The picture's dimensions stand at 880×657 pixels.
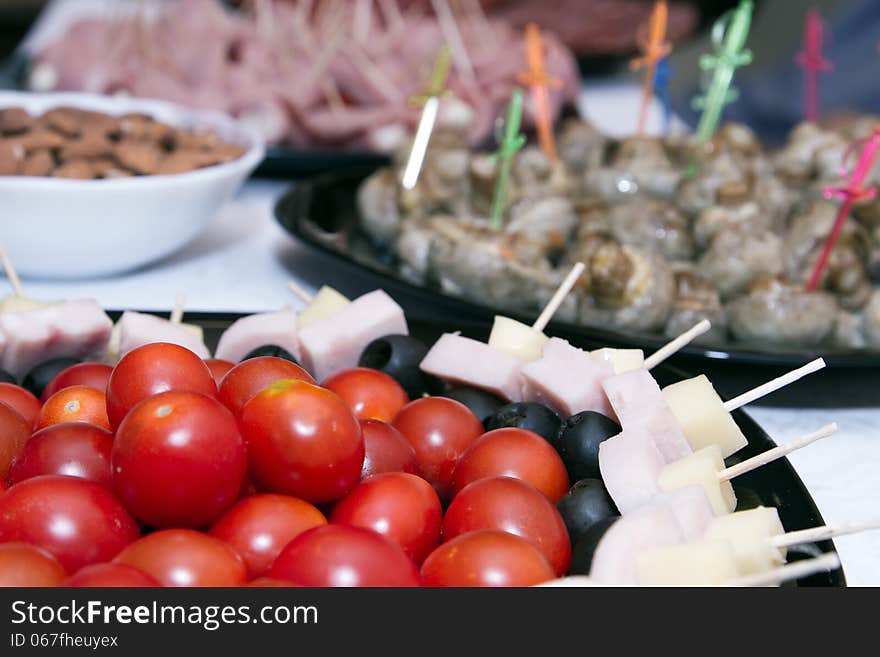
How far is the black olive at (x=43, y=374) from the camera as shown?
104 centimetres

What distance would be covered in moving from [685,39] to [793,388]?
267 centimetres

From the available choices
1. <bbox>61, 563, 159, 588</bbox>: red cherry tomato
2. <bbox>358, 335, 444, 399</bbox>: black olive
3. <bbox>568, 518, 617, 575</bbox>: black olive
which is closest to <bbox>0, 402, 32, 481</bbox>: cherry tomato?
<bbox>61, 563, 159, 588</bbox>: red cherry tomato

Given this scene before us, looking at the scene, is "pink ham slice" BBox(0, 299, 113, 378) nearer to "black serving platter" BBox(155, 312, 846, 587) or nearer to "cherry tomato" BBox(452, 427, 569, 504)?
"cherry tomato" BBox(452, 427, 569, 504)

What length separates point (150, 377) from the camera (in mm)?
804

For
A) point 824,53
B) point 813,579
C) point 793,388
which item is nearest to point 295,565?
point 813,579

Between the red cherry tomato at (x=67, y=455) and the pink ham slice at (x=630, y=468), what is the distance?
38 centimetres

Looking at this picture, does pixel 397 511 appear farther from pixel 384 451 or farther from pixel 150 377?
pixel 150 377

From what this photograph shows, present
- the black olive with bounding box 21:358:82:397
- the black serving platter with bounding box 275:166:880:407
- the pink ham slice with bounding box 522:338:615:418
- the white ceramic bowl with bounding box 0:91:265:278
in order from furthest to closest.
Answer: the white ceramic bowl with bounding box 0:91:265:278
the black serving platter with bounding box 275:166:880:407
the black olive with bounding box 21:358:82:397
the pink ham slice with bounding box 522:338:615:418

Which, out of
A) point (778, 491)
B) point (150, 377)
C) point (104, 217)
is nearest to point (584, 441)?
point (778, 491)

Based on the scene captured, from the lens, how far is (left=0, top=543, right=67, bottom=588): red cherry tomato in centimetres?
62

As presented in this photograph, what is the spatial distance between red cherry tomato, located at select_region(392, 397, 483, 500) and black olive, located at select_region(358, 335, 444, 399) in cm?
11

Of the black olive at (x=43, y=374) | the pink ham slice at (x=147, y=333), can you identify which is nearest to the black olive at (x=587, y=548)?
the pink ham slice at (x=147, y=333)

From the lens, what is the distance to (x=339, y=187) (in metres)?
1.91
